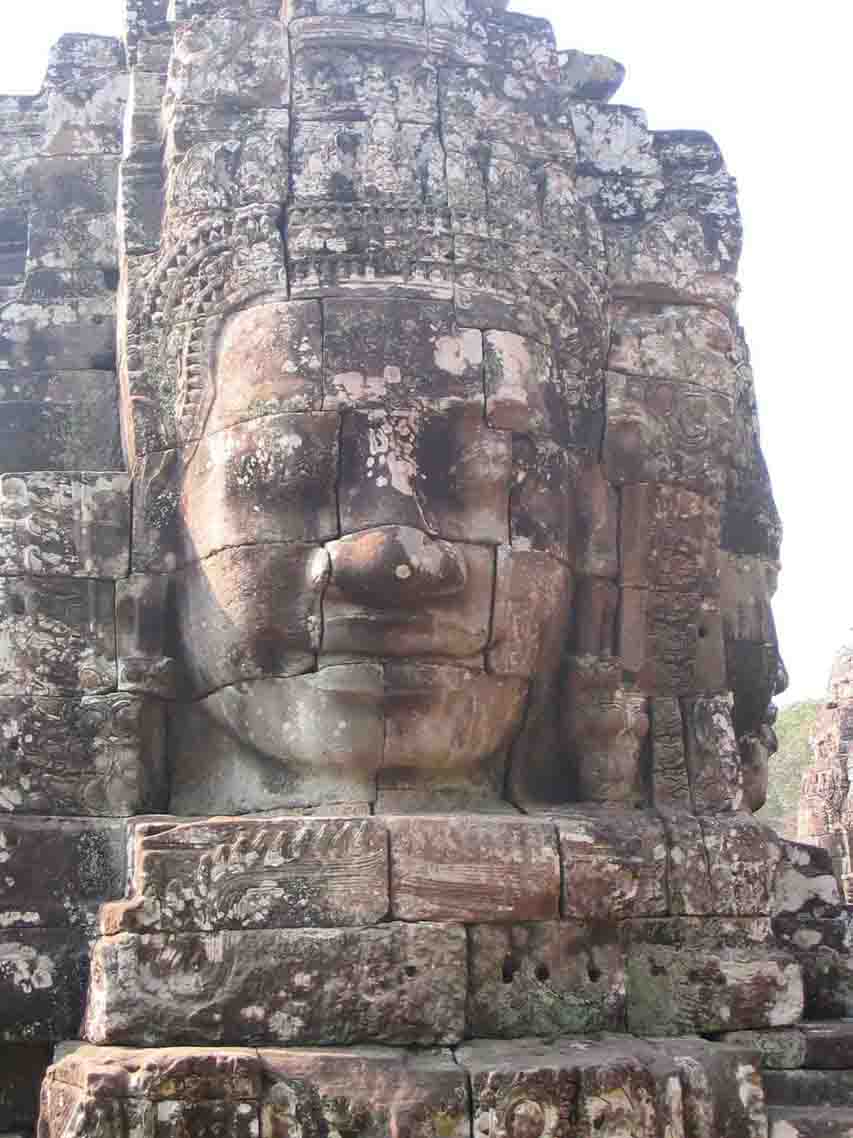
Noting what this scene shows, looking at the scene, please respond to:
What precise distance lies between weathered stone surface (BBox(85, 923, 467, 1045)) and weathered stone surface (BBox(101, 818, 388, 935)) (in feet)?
0.19

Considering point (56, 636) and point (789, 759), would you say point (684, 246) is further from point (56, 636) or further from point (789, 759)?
point (789, 759)

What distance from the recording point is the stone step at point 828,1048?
650 centimetres

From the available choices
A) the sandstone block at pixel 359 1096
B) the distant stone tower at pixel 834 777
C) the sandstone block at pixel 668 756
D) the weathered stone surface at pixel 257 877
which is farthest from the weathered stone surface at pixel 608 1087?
the distant stone tower at pixel 834 777

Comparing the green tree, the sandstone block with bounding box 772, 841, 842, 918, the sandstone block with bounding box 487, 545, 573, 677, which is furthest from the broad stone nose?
the green tree

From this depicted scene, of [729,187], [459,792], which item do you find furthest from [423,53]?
[459,792]

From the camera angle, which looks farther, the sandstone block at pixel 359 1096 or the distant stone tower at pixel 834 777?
the distant stone tower at pixel 834 777

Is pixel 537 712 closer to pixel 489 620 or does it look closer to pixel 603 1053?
pixel 489 620

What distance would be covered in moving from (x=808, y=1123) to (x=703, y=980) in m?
0.67

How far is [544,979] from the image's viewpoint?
6.16 meters

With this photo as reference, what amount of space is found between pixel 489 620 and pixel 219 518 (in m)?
1.21

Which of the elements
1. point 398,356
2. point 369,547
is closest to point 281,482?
point 369,547

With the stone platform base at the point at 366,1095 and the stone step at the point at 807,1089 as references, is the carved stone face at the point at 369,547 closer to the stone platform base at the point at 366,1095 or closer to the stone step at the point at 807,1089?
the stone platform base at the point at 366,1095

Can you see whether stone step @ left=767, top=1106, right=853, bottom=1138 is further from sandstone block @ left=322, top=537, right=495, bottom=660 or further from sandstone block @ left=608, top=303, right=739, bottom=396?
sandstone block @ left=608, top=303, right=739, bottom=396

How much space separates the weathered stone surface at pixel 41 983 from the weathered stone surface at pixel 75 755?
537 mm
